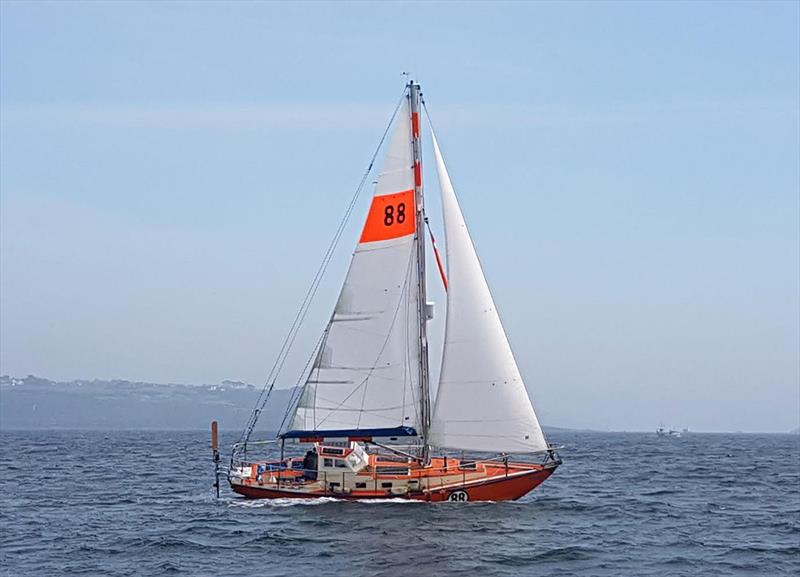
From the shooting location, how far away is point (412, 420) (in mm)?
47062

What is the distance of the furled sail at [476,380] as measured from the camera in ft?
149

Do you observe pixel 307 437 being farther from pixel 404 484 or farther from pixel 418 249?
pixel 418 249

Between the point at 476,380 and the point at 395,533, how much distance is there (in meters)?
8.57

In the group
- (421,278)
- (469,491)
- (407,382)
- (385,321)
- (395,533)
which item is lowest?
(395,533)

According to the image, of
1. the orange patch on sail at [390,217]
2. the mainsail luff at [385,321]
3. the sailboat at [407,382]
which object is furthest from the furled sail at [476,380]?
the orange patch on sail at [390,217]

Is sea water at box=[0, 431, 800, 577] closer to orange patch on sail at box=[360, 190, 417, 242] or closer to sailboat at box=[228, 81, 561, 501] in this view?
sailboat at box=[228, 81, 561, 501]

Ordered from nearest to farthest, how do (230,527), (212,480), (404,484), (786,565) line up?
1. (786,565)
2. (230,527)
3. (404,484)
4. (212,480)

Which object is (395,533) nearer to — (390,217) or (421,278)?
(421,278)

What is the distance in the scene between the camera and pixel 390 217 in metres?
47.4

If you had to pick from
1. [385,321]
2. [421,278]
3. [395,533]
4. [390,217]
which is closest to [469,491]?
[395,533]

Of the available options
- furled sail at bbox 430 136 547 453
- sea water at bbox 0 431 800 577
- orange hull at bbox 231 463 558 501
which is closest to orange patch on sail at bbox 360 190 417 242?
furled sail at bbox 430 136 547 453

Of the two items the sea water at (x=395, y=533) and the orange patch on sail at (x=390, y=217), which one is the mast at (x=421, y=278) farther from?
the sea water at (x=395, y=533)

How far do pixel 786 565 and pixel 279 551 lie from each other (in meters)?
17.5

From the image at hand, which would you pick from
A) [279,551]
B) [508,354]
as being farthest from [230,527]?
[508,354]
